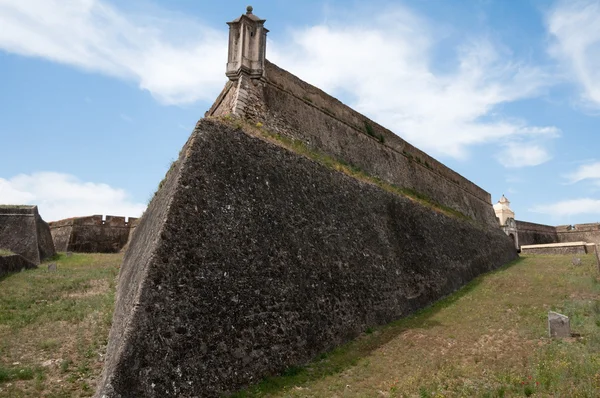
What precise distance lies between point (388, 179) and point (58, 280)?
53.8ft

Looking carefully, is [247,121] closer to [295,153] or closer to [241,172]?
[295,153]

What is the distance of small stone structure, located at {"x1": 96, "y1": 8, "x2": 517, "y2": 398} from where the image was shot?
7664 mm

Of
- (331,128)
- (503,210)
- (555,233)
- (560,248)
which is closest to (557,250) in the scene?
(560,248)

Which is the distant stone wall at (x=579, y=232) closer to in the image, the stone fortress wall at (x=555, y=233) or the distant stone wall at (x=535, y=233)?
the stone fortress wall at (x=555, y=233)

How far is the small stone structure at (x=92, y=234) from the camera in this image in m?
31.0

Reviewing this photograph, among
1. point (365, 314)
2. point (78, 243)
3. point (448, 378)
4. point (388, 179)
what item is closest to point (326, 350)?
point (365, 314)

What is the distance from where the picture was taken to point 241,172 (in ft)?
35.9

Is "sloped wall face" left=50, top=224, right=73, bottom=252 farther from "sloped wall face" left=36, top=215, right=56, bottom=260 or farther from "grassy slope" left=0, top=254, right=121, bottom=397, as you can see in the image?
"grassy slope" left=0, top=254, right=121, bottom=397

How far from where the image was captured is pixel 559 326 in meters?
10.5

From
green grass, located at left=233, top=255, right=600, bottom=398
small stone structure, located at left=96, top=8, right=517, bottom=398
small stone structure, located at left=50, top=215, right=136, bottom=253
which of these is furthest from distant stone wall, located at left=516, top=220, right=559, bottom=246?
small stone structure, located at left=50, top=215, right=136, bottom=253

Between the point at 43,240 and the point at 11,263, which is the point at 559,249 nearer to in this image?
the point at 11,263

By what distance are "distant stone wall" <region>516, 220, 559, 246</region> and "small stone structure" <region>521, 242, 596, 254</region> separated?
4.16m

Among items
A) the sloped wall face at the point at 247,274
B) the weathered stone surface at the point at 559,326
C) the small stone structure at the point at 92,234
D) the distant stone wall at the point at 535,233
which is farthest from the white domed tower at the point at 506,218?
the small stone structure at the point at 92,234

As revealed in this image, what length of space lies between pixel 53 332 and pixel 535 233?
4457cm
